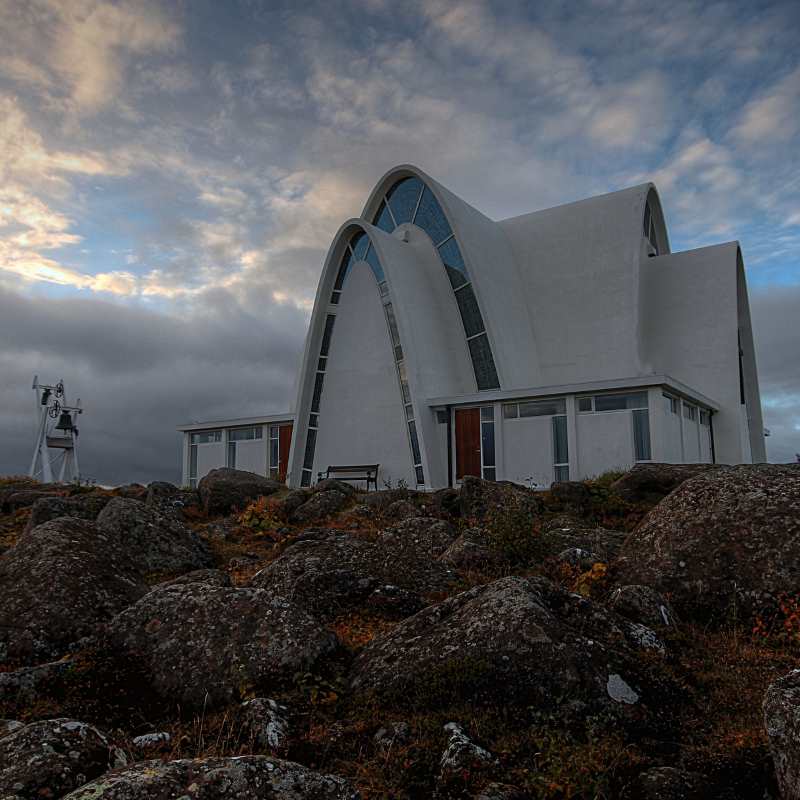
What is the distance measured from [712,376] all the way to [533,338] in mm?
6965

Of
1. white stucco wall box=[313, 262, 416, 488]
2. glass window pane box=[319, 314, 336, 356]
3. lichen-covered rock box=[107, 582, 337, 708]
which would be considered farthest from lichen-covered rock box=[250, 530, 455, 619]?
glass window pane box=[319, 314, 336, 356]

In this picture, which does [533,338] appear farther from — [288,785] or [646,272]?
[288,785]

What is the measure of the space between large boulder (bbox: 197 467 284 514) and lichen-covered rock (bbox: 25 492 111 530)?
304 cm

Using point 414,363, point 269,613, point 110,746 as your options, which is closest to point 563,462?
point 414,363

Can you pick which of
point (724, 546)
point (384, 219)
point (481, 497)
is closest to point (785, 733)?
point (724, 546)

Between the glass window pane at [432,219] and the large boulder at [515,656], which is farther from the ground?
the glass window pane at [432,219]

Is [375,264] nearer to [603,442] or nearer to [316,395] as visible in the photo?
[316,395]

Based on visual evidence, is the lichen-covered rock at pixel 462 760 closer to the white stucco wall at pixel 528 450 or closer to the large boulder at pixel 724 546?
the large boulder at pixel 724 546

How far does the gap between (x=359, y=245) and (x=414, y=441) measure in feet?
29.1

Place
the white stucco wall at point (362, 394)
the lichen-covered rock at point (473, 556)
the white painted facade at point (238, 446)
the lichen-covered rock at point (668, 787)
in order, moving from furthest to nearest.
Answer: the white painted facade at point (238, 446) < the white stucco wall at point (362, 394) < the lichen-covered rock at point (473, 556) < the lichen-covered rock at point (668, 787)

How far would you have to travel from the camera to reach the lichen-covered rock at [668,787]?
11.7 feet

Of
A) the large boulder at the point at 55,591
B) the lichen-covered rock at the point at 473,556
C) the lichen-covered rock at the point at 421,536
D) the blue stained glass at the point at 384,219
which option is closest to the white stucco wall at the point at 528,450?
the blue stained glass at the point at 384,219

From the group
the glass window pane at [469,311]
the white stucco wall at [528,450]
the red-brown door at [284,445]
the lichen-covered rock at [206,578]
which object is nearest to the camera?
the lichen-covered rock at [206,578]

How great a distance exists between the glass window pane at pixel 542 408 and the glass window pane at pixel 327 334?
9.61m
